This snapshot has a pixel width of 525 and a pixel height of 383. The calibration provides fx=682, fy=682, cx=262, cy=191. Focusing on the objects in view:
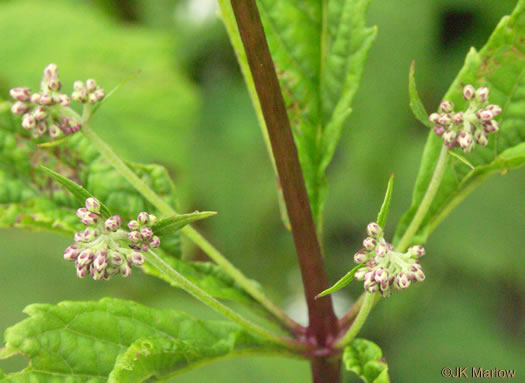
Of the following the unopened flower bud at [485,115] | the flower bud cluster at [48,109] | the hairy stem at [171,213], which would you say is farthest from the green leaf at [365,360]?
the flower bud cluster at [48,109]

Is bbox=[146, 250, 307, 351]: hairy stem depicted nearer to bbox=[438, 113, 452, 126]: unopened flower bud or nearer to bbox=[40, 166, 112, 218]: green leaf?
bbox=[40, 166, 112, 218]: green leaf

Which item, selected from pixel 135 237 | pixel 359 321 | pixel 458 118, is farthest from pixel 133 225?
pixel 458 118

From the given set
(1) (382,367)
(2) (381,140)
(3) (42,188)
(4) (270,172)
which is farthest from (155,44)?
(1) (382,367)

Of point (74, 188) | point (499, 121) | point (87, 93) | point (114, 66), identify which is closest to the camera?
point (74, 188)

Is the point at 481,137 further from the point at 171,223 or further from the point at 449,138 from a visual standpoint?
the point at 171,223

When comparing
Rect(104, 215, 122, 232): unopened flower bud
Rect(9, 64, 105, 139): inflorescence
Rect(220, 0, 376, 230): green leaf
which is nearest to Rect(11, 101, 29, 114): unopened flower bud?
Rect(9, 64, 105, 139): inflorescence

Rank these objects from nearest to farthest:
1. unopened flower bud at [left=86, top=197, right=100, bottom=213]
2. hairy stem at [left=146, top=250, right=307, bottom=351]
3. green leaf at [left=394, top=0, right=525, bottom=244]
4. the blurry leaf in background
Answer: unopened flower bud at [left=86, top=197, right=100, bottom=213] → hairy stem at [left=146, top=250, right=307, bottom=351] → green leaf at [left=394, top=0, right=525, bottom=244] → the blurry leaf in background

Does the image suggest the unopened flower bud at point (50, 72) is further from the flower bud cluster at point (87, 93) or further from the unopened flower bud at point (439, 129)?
the unopened flower bud at point (439, 129)

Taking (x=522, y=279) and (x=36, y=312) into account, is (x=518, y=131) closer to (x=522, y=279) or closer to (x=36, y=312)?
(x=36, y=312)
